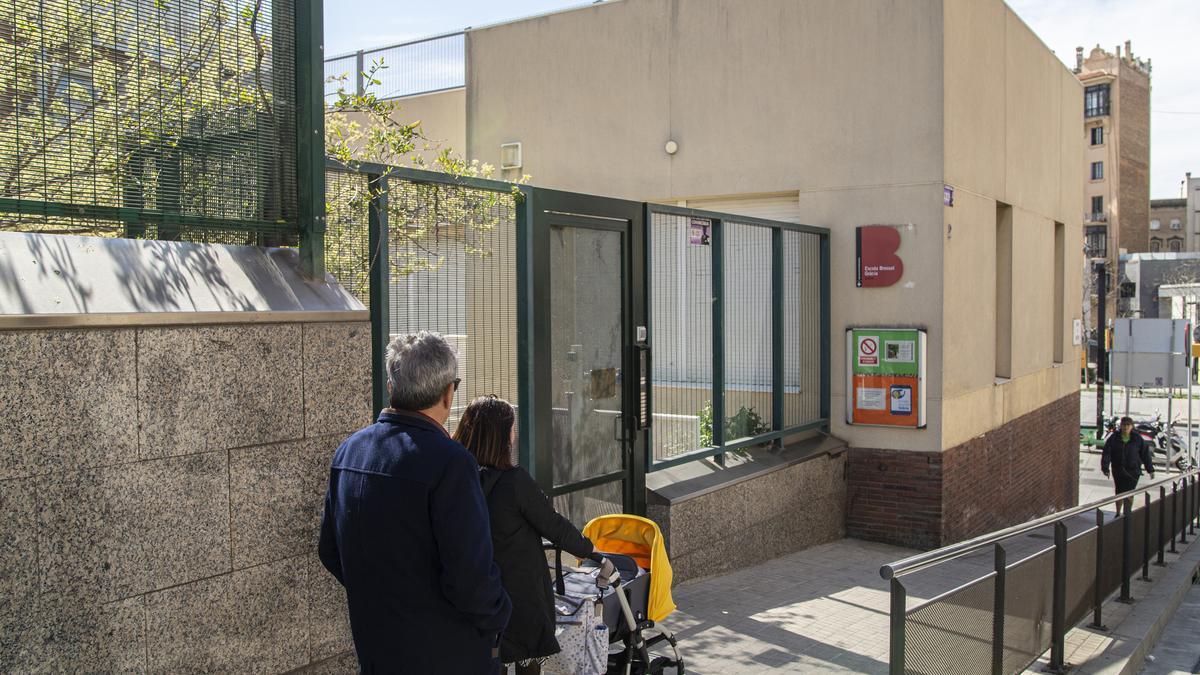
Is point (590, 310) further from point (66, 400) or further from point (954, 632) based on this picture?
point (66, 400)

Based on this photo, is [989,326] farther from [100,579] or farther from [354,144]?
[100,579]

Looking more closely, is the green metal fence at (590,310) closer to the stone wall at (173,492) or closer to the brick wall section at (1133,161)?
the stone wall at (173,492)

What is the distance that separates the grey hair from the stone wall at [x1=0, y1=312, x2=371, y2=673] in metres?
1.20

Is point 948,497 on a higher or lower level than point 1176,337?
lower

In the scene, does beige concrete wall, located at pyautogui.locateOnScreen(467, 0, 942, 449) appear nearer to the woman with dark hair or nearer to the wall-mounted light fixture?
the wall-mounted light fixture

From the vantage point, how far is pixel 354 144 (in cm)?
856

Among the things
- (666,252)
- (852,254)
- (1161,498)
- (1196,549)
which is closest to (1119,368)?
(1196,549)

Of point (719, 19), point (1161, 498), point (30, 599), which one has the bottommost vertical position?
point (1161, 498)

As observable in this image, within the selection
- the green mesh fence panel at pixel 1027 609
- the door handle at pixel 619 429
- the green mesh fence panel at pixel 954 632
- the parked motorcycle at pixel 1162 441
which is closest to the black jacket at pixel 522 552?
the green mesh fence panel at pixel 954 632

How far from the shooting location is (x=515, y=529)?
13.3ft

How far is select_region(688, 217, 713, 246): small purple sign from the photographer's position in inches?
340

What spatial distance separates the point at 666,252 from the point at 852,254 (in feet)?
11.5

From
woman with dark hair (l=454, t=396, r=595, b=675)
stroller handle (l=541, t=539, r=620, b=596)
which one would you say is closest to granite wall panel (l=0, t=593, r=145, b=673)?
woman with dark hair (l=454, t=396, r=595, b=675)

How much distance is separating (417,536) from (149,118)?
2.45m
